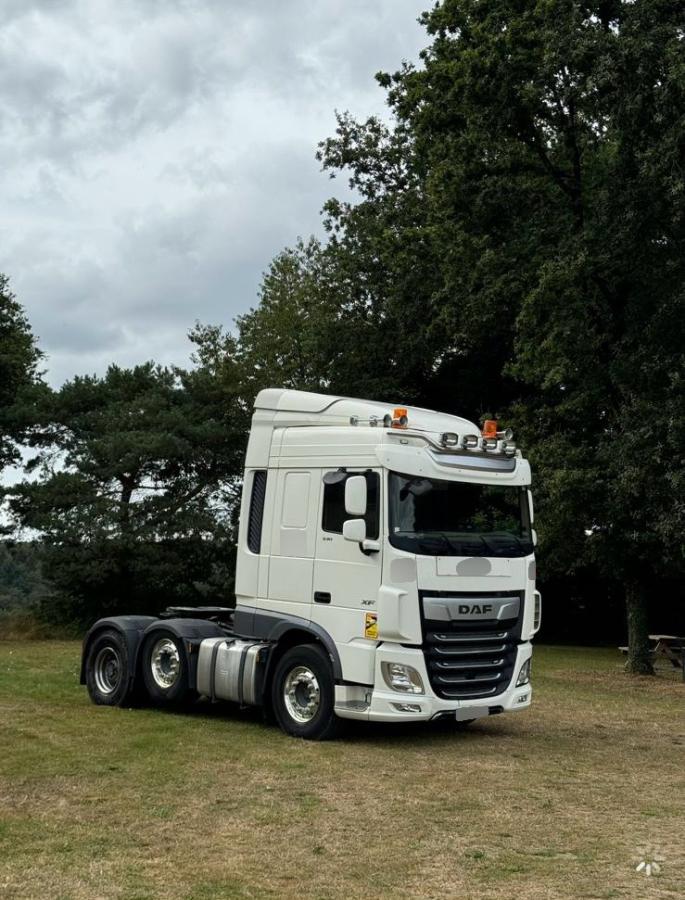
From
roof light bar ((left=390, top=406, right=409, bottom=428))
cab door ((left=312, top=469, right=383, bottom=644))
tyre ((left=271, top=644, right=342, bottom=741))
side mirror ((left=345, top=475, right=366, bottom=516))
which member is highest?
roof light bar ((left=390, top=406, right=409, bottom=428))

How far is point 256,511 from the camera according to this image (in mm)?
13273

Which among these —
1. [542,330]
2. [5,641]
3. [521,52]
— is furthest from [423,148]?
[5,641]

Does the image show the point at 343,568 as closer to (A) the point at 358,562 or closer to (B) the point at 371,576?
(A) the point at 358,562

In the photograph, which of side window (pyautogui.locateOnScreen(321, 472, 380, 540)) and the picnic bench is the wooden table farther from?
side window (pyautogui.locateOnScreen(321, 472, 380, 540))

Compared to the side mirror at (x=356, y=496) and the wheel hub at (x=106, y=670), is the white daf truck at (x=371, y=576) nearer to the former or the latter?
the side mirror at (x=356, y=496)

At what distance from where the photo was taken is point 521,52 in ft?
71.6

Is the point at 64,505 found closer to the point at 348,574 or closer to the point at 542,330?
the point at 542,330

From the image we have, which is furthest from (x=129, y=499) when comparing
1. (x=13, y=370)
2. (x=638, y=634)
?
(x=638, y=634)

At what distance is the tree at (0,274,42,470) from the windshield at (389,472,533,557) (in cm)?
2307

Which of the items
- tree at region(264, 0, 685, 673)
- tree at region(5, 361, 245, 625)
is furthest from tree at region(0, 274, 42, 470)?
tree at region(264, 0, 685, 673)

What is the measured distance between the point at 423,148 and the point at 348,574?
15410mm

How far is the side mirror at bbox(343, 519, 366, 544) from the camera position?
1162cm

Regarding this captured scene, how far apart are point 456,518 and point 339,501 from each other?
1.33 metres

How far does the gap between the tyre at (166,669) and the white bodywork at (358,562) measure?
101cm
